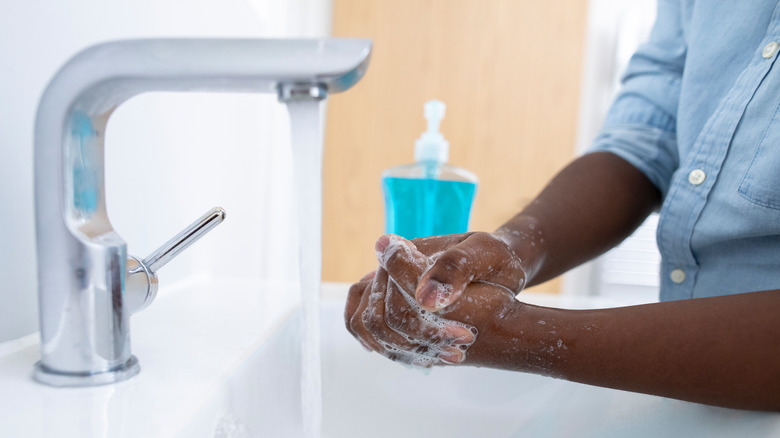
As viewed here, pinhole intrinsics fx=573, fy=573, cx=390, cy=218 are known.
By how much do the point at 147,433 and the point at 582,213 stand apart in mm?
353

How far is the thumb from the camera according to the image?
0.29 meters

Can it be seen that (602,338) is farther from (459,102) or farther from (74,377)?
(459,102)

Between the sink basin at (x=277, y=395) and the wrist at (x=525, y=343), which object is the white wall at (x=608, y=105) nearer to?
the sink basin at (x=277, y=395)

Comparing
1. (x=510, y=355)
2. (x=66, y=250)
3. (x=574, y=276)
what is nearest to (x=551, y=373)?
(x=510, y=355)

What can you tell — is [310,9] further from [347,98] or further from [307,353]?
[307,353]

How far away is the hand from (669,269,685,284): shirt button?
17 centimetres

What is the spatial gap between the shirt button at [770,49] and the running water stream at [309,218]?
31cm

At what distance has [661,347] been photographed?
280mm

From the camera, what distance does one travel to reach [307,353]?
0.27 metres

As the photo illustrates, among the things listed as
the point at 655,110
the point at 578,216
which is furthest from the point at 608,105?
the point at 578,216

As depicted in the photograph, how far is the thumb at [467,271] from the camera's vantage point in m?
0.29

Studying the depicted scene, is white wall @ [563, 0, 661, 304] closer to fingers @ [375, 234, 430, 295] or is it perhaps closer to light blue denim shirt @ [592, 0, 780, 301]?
light blue denim shirt @ [592, 0, 780, 301]

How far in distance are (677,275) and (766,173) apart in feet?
0.40

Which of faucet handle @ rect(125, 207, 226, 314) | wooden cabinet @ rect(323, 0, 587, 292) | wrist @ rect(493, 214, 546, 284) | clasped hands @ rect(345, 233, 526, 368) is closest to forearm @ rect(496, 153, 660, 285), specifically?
wrist @ rect(493, 214, 546, 284)
